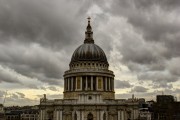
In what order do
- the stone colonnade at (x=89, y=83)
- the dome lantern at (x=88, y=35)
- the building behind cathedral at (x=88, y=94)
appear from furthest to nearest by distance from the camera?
the dome lantern at (x=88, y=35), the stone colonnade at (x=89, y=83), the building behind cathedral at (x=88, y=94)

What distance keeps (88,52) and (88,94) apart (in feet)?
54.2

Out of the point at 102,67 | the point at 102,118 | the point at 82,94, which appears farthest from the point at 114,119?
the point at 102,67

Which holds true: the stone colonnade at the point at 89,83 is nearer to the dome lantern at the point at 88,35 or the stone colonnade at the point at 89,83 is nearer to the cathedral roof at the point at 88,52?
the cathedral roof at the point at 88,52

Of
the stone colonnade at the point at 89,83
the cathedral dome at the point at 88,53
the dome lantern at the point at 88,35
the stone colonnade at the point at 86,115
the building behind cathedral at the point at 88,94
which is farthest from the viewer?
the dome lantern at the point at 88,35

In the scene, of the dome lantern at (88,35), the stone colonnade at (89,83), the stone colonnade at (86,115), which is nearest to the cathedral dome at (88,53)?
the dome lantern at (88,35)

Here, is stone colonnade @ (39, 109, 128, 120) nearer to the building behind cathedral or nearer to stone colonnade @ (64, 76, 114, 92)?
the building behind cathedral

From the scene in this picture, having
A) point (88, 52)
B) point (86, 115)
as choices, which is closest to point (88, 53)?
point (88, 52)

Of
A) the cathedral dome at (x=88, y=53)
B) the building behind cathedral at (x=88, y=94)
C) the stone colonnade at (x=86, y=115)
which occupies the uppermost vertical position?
the cathedral dome at (x=88, y=53)

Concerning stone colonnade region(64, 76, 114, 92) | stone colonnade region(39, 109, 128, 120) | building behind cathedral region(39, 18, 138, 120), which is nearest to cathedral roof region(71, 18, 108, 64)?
building behind cathedral region(39, 18, 138, 120)

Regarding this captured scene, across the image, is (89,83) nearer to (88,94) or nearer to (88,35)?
(88,94)

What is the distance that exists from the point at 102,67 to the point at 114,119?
1802 cm

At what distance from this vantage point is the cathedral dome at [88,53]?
107 m

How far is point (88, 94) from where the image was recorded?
3770 inches

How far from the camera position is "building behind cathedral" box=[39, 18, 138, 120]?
311ft
